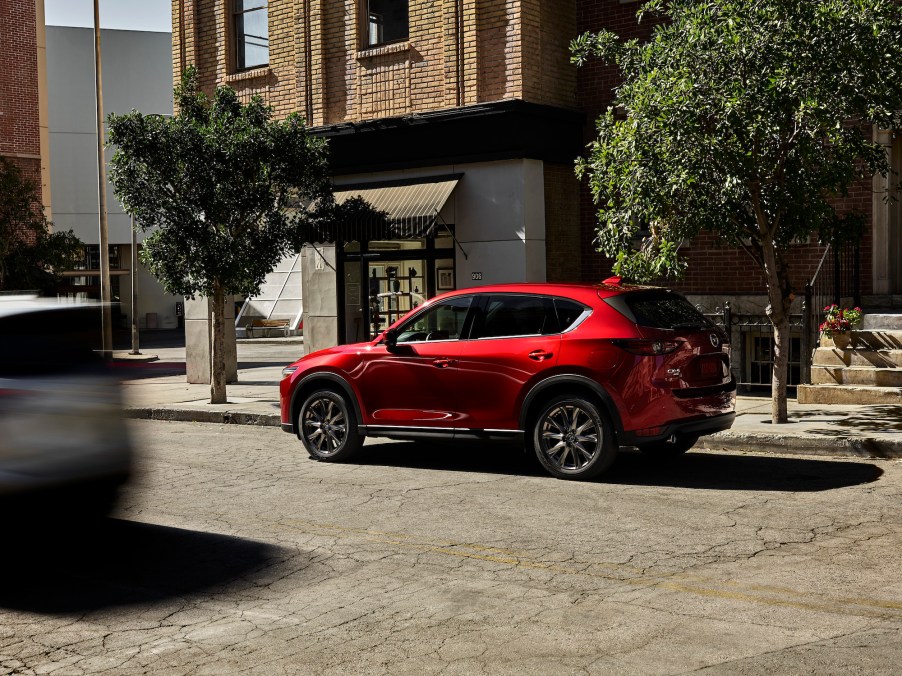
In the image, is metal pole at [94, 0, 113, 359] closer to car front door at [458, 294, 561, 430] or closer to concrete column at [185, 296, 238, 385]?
concrete column at [185, 296, 238, 385]

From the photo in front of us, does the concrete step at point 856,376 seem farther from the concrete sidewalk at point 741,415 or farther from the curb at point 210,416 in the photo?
the curb at point 210,416

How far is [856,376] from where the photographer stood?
1411 cm

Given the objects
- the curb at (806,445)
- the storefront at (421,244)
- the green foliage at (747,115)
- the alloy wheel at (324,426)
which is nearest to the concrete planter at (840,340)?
the green foliage at (747,115)

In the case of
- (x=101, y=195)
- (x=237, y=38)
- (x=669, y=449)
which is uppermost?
(x=237, y=38)

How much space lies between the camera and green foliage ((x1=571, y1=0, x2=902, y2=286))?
11.4m

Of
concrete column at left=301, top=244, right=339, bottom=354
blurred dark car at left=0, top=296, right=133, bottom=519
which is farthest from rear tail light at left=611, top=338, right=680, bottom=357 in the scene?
concrete column at left=301, top=244, right=339, bottom=354

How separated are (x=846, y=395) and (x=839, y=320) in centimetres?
104

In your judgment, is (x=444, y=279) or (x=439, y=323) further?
(x=444, y=279)

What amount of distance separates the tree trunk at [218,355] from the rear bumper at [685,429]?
8.56 meters

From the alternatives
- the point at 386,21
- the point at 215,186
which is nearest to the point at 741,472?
the point at 215,186

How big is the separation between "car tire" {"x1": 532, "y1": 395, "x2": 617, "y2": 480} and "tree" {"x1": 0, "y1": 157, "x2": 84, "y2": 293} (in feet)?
88.5

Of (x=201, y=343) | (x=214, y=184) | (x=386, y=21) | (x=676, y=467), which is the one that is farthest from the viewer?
(x=201, y=343)

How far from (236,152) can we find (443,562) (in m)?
→ 10.1

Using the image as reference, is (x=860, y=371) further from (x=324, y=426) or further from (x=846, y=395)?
(x=324, y=426)
